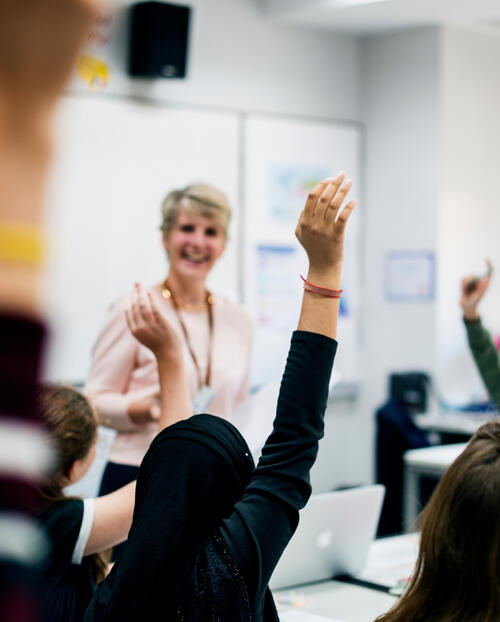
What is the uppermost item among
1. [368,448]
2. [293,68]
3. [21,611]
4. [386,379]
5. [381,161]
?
[293,68]

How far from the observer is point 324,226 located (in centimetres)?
101

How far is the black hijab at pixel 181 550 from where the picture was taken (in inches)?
37.5

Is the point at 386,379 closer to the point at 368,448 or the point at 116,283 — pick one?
the point at 368,448

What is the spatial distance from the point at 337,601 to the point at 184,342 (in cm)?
91

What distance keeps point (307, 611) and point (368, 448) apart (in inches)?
152

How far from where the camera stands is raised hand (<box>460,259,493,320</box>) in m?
2.72

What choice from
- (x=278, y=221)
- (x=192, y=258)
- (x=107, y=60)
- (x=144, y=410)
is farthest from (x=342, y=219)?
(x=278, y=221)

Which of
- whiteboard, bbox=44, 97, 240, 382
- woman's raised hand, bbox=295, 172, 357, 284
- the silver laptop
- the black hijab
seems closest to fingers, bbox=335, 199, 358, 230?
woman's raised hand, bbox=295, 172, 357, 284

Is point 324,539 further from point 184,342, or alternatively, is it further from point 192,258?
point 192,258

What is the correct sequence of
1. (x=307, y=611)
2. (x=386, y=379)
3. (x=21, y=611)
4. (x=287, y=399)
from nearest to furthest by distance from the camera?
(x=21, y=611) → (x=287, y=399) → (x=307, y=611) → (x=386, y=379)

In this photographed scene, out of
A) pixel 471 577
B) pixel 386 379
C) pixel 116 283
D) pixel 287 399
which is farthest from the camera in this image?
pixel 386 379

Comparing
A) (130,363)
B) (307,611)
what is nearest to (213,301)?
(130,363)

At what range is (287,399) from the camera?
3.10 feet

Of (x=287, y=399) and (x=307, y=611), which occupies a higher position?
(x=287, y=399)
